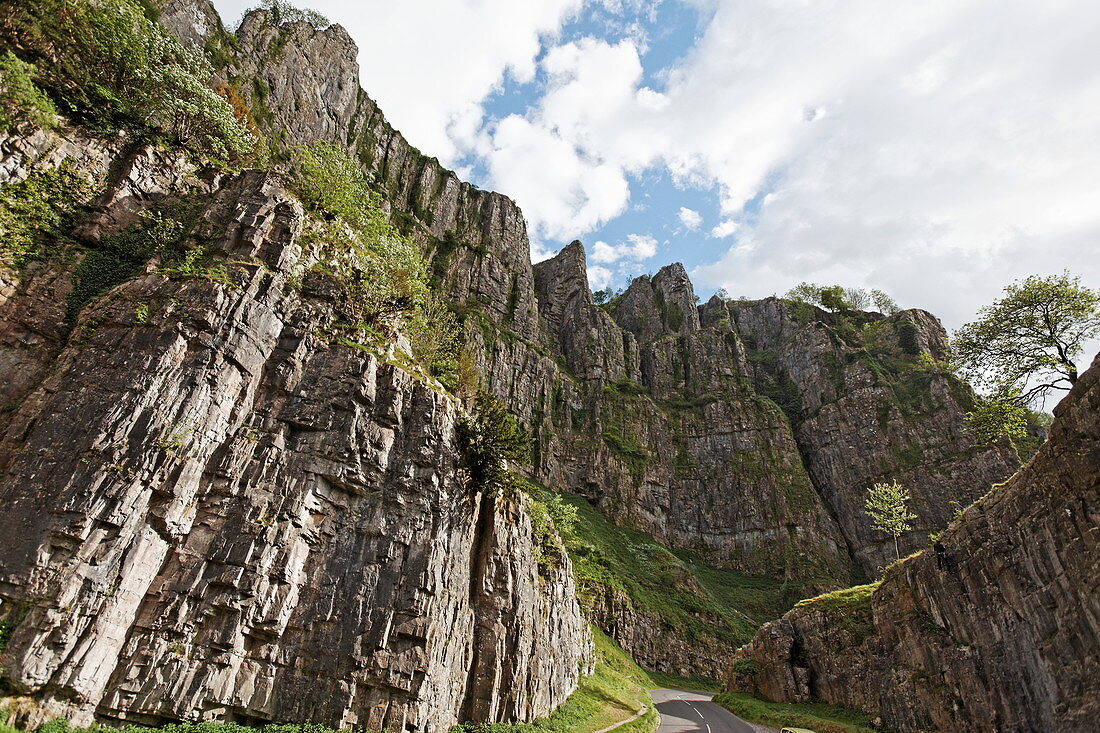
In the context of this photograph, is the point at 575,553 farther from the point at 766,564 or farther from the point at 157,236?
the point at 157,236

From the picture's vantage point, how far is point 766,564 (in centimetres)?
7025

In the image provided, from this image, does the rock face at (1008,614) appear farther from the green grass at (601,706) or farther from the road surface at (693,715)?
the green grass at (601,706)

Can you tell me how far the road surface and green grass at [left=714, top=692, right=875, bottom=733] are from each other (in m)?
1.01

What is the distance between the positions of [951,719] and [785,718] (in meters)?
10.3

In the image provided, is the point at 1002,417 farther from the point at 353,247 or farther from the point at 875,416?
the point at 875,416

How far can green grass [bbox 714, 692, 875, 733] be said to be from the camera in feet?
87.4

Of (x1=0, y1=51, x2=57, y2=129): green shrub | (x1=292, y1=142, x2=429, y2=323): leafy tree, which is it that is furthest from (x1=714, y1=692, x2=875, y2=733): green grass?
(x1=0, y1=51, x2=57, y2=129): green shrub

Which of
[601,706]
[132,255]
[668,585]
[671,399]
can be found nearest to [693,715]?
[601,706]

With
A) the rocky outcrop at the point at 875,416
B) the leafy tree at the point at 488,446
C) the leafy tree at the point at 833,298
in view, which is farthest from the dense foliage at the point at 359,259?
the leafy tree at the point at 833,298

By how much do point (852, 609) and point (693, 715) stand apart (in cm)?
1257

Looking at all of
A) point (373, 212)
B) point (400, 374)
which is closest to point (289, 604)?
point (400, 374)

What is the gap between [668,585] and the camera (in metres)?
57.8

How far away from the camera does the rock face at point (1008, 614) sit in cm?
1738

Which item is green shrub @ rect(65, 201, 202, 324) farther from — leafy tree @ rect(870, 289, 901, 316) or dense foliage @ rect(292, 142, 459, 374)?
leafy tree @ rect(870, 289, 901, 316)
